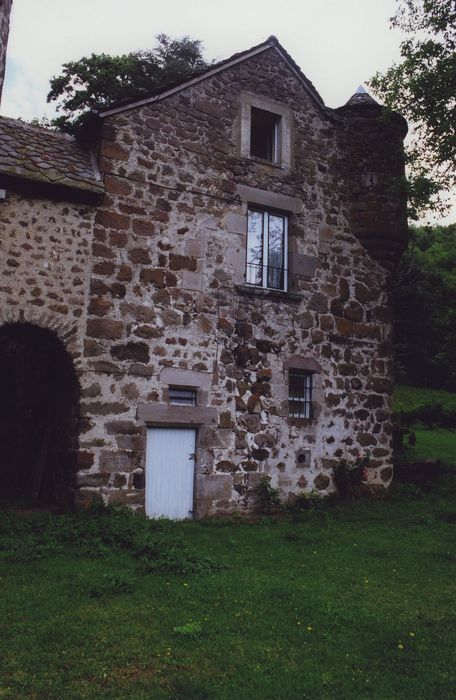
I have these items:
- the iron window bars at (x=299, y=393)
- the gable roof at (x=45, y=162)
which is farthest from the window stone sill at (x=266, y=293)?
the gable roof at (x=45, y=162)

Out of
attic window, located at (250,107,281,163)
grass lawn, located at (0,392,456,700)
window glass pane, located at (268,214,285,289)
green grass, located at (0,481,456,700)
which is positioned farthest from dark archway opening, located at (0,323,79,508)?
attic window, located at (250,107,281,163)

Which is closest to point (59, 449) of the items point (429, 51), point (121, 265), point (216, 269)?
point (121, 265)

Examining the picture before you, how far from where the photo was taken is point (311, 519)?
10.3m

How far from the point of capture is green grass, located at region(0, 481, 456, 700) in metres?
4.43

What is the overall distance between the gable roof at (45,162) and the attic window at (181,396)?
3.65 metres

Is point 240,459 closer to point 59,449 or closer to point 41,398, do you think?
point 59,449

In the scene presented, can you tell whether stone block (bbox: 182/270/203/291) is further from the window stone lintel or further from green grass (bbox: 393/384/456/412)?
green grass (bbox: 393/384/456/412)

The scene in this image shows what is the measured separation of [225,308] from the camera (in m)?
10.9

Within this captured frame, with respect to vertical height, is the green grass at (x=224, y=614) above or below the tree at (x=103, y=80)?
below

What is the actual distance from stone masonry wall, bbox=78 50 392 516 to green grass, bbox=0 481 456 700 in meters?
1.68

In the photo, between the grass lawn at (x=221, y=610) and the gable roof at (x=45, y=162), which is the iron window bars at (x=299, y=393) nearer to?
the grass lawn at (x=221, y=610)

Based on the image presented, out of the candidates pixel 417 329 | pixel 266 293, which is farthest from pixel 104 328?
pixel 417 329

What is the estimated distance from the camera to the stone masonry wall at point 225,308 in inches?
380

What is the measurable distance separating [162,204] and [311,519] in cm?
640
